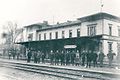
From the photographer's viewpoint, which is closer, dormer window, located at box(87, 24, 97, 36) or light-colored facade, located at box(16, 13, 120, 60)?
light-colored facade, located at box(16, 13, 120, 60)

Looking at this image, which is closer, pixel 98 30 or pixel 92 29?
pixel 98 30

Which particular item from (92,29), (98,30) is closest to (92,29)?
(92,29)

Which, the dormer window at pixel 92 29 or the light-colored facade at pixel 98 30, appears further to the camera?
the dormer window at pixel 92 29

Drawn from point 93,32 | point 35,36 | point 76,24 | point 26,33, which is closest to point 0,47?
point 26,33

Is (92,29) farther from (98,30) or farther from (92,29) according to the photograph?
(98,30)

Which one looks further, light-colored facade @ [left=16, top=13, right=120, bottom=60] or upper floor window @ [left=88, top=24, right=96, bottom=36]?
upper floor window @ [left=88, top=24, right=96, bottom=36]

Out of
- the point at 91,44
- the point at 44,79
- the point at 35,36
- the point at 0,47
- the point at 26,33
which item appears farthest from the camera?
the point at 0,47

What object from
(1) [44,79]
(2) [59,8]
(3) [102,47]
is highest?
(2) [59,8]

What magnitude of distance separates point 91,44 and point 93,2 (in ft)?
38.4

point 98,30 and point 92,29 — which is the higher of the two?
point 92,29

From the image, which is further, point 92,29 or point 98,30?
point 92,29

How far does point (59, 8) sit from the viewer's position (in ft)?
33.1

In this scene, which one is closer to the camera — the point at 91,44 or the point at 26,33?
the point at 91,44

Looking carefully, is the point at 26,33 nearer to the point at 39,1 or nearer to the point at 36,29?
the point at 36,29
